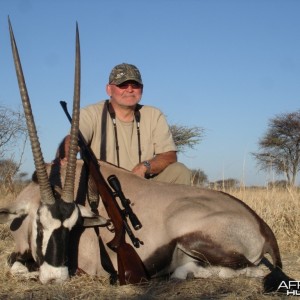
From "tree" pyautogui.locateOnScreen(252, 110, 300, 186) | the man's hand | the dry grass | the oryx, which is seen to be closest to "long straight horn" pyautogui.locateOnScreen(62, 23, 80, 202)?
the oryx

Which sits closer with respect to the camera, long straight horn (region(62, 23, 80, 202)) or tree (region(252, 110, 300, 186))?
long straight horn (region(62, 23, 80, 202))

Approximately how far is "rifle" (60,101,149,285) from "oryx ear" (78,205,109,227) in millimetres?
90

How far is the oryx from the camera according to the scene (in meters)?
3.89

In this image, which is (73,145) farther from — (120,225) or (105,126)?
(105,126)

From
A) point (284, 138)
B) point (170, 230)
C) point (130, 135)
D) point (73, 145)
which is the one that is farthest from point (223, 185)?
point (284, 138)

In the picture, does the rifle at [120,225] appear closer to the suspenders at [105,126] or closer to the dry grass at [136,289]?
the dry grass at [136,289]

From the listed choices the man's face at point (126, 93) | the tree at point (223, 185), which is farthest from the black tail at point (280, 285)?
the tree at point (223, 185)

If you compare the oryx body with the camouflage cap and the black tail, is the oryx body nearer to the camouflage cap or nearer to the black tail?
the black tail

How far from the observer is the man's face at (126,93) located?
5266 millimetres

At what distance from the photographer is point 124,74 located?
527 centimetres

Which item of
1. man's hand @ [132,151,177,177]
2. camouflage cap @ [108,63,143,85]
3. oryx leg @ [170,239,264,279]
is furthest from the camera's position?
camouflage cap @ [108,63,143,85]

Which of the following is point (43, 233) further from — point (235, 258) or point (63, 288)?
point (235, 258)

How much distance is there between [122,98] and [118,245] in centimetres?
188

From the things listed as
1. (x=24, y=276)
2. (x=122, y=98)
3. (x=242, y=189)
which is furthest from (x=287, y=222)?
(x=24, y=276)
